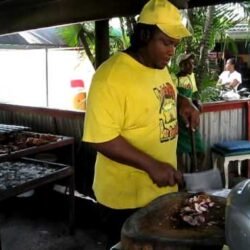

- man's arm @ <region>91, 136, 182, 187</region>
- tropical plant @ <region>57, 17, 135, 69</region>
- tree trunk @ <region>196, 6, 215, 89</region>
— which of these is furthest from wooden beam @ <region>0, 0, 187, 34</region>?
tree trunk @ <region>196, 6, 215, 89</region>

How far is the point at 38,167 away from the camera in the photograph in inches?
154

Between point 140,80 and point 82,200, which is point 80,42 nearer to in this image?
point 82,200

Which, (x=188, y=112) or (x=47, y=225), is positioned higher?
(x=188, y=112)

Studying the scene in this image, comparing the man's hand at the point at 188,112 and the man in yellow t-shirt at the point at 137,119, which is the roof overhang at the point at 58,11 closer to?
the man's hand at the point at 188,112

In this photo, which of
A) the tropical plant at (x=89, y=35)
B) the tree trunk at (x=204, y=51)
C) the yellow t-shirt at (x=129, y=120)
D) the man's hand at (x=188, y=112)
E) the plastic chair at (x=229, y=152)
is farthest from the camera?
the tropical plant at (x=89, y=35)

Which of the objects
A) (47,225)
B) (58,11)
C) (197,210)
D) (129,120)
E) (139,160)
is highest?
(58,11)

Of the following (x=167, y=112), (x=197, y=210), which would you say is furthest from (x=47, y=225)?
(x=197, y=210)

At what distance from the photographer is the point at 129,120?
1782mm

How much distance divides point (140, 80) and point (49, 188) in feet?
10.4

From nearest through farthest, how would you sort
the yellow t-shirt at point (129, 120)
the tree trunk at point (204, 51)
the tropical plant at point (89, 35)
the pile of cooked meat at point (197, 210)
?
the pile of cooked meat at point (197, 210) → the yellow t-shirt at point (129, 120) → the tree trunk at point (204, 51) → the tropical plant at point (89, 35)

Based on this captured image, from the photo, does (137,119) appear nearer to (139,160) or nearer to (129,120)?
(129,120)

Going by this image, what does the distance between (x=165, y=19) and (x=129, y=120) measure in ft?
1.49

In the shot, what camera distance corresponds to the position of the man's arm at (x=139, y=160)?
171cm

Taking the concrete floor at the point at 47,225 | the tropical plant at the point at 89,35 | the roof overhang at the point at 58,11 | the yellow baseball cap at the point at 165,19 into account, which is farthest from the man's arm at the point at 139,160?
the tropical plant at the point at 89,35
